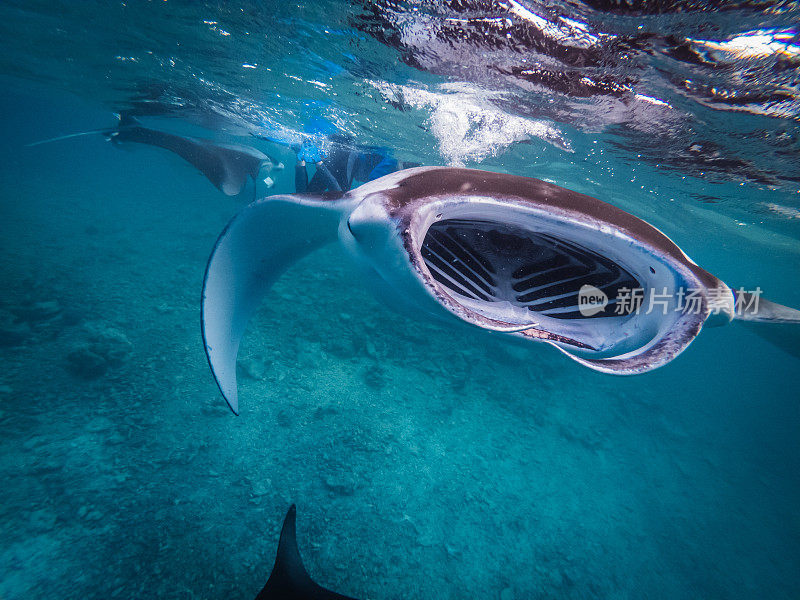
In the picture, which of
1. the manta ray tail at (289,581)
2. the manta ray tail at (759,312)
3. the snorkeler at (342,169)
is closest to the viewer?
the manta ray tail at (289,581)

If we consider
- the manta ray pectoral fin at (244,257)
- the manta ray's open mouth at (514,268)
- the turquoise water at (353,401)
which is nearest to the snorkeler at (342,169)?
the turquoise water at (353,401)

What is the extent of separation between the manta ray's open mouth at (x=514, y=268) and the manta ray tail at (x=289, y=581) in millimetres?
1894

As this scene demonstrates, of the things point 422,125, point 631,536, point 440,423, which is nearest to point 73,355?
point 440,423

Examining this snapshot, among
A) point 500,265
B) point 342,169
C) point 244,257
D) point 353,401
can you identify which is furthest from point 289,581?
point 342,169

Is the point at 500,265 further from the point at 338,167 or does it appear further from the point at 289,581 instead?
the point at 338,167

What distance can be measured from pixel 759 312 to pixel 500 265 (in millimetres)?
1643

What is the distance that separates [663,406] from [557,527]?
1100 centimetres

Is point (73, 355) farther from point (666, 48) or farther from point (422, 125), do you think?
point (422, 125)

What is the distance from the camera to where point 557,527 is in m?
4.46

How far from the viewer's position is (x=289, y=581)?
1.81 meters

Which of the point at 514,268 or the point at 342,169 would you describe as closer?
the point at 514,268

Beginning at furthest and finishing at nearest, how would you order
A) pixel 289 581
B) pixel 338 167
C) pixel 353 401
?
pixel 338 167 → pixel 353 401 → pixel 289 581

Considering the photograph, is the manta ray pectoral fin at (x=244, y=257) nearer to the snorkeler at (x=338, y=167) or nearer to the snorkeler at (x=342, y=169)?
the snorkeler at (x=338, y=167)

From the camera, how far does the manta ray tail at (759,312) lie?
6.40 ft
